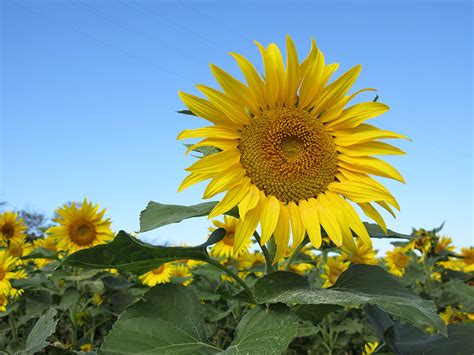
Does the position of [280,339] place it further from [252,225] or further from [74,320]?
[74,320]

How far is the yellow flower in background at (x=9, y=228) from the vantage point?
572cm

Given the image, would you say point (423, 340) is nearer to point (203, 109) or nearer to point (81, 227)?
point (203, 109)

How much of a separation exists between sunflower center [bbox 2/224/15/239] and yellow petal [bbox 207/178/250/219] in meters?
4.57

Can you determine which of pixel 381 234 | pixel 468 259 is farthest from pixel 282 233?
pixel 468 259

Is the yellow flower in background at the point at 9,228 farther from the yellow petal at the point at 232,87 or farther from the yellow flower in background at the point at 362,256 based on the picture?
the yellow petal at the point at 232,87

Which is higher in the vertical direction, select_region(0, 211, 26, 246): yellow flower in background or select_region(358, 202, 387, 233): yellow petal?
select_region(0, 211, 26, 246): yellow flower in background

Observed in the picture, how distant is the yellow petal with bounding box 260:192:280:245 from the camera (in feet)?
6.00

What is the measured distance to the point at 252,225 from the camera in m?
1.87

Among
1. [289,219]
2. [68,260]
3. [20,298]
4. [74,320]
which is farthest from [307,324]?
[68,260]

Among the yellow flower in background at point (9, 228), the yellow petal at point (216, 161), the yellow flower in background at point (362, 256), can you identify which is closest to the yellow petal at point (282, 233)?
the yellow petal at point (216, 161)

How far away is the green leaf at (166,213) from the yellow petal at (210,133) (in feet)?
0.89

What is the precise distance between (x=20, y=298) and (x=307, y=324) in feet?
8.12

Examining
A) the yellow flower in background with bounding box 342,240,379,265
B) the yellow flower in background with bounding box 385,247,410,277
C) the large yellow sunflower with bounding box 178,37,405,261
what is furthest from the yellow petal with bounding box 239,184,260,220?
the yellow flower in background with bounding box 385,247,410,277

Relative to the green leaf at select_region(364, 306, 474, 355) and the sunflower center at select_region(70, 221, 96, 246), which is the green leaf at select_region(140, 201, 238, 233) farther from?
the sunflower center at select_region(70, 221, 96, 246)
